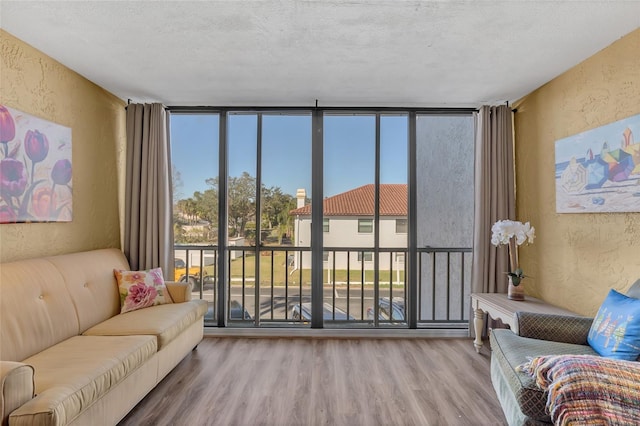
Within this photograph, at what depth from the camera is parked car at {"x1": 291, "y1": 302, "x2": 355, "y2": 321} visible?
3.80 metres

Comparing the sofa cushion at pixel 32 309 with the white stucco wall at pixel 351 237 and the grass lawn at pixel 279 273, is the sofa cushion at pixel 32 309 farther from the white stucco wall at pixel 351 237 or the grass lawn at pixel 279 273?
the white stucco wall at pixel 351 237

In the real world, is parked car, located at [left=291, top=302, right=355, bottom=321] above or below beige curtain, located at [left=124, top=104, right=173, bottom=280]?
below

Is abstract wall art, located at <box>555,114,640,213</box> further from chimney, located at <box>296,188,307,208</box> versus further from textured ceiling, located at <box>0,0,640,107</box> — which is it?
chimney, located at <box>296,188,307,208</box>

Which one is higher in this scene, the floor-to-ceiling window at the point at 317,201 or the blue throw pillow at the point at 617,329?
the floor-to-ceiling window at the point at 317,201

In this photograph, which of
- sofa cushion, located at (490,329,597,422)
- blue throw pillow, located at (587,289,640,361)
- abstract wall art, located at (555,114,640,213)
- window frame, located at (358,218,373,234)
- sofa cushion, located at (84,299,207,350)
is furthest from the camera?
window frame, located at (358,218,373,234)

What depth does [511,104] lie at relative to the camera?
3500 mm

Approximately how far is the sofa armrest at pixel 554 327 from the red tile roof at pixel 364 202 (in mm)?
1735

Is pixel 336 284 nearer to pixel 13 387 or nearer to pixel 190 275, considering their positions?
pixel 190 275

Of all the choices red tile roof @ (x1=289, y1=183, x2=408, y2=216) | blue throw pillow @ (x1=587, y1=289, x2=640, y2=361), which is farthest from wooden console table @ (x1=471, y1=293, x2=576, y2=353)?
red tile roof @ (x1=289, y1=183, x2=408, y2=216)

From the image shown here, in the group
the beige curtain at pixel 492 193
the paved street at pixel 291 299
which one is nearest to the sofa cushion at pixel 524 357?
the beige curtain at pixel 492 193

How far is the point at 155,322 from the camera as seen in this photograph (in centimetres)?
242

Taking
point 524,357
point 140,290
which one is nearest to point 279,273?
point 140,290

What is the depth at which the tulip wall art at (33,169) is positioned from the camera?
7.15ft

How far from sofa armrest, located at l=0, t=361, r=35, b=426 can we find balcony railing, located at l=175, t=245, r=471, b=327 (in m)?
2.30
